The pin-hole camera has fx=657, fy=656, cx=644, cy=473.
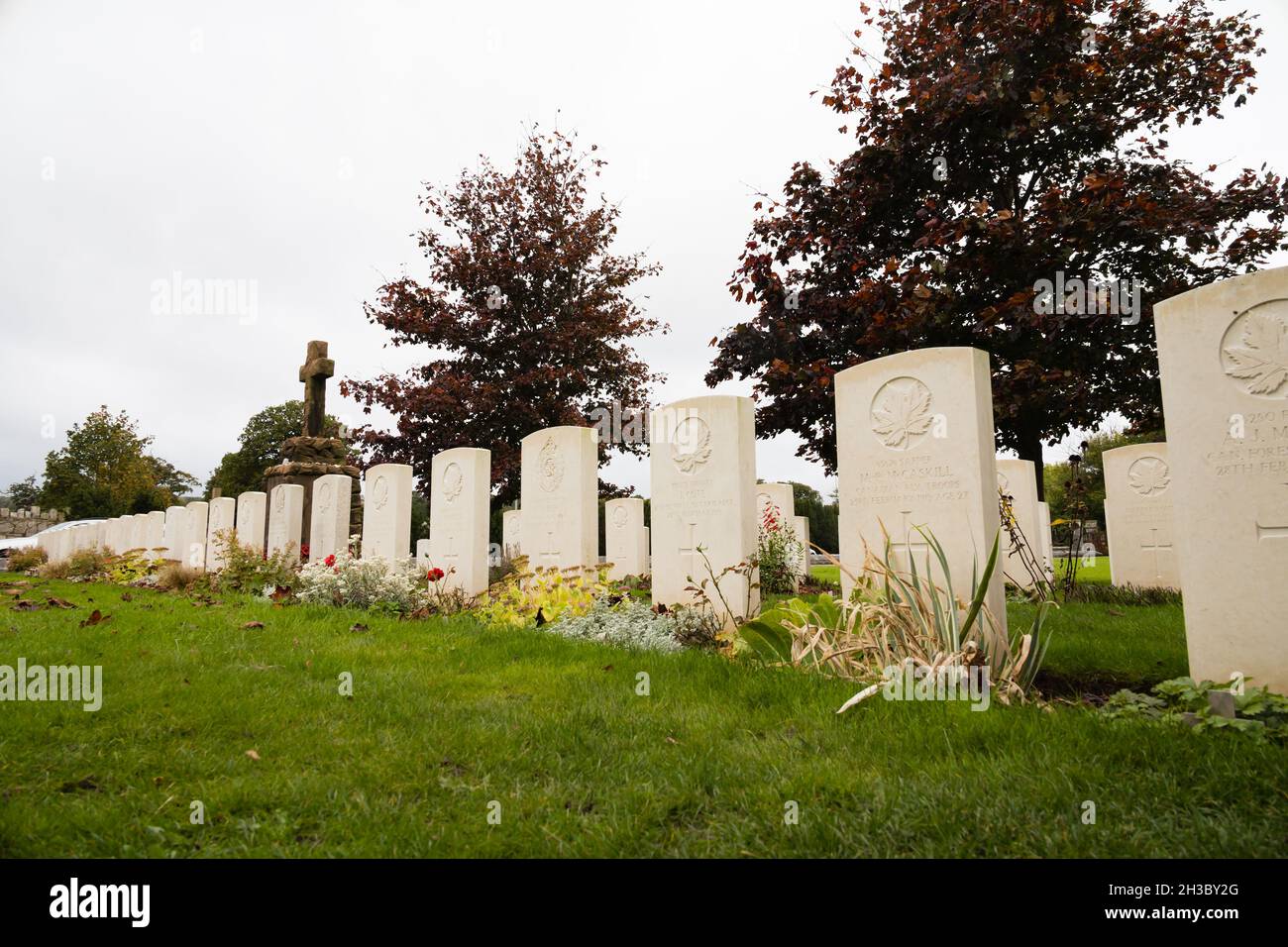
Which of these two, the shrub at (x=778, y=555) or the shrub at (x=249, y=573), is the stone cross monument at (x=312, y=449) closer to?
the shrub at (x=249, y=573)

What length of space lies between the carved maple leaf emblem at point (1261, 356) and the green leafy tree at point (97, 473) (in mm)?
37643

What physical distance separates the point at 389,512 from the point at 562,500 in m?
3.19

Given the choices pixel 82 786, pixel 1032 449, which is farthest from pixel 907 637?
pixel 1032 449

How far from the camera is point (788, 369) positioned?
10.3m

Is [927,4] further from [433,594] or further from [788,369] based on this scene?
[433,594]

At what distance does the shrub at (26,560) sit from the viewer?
56.1ft

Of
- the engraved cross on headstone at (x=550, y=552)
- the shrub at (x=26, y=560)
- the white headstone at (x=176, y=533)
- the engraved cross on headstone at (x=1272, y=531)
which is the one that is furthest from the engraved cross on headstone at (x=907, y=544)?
the shrub at (x=26, y=560)

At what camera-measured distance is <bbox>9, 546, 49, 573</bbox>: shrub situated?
56.1ft

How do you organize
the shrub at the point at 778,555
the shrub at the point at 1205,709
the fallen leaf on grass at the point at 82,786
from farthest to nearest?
1. the shrub at the point at 778,555
2. the shrub at the point at 1205,709
3. the fallen leaf on grass at the point at 82,786

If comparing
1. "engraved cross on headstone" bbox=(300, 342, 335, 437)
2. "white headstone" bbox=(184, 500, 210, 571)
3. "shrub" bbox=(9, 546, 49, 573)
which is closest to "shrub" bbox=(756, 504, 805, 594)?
"engraved cross on headstone" bbox=(300, 342, 335, 437)

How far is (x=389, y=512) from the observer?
9.75 metres
